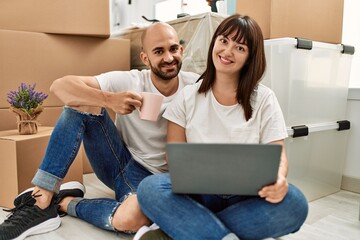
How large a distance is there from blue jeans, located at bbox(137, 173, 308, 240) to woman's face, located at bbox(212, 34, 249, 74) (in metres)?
0.35

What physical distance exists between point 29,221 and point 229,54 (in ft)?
2.48

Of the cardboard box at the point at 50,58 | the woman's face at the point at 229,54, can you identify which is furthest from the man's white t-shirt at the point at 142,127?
the cardboard box at the point at 50,58

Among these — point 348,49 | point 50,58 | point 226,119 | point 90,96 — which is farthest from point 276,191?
point 50,58

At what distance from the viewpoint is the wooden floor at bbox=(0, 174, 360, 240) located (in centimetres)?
103

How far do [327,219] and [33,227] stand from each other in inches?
38.0

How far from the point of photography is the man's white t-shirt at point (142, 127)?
110cm

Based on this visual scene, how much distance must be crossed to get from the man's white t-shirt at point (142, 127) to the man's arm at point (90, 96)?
0.07 m

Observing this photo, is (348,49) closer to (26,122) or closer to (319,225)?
(319,225)

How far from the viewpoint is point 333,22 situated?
1.42m

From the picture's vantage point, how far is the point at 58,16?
1.56 m

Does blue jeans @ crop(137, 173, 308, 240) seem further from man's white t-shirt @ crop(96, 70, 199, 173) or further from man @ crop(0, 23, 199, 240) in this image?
man's white t-shirt @ crop(96, 70, 199, 173)

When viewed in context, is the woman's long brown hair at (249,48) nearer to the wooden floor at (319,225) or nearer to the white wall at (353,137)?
the wooden floor at (319,225)

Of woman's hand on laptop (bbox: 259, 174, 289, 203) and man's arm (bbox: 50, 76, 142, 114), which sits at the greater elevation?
man's arm (bbox: 50, 76, 142, 114)

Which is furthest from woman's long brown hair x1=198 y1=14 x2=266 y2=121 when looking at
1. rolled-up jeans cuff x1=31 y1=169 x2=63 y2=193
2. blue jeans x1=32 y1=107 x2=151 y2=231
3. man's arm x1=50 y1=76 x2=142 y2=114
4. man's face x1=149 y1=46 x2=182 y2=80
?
rolled-up jeans cuff x1=31 y1=169 x2=63 y2=193
